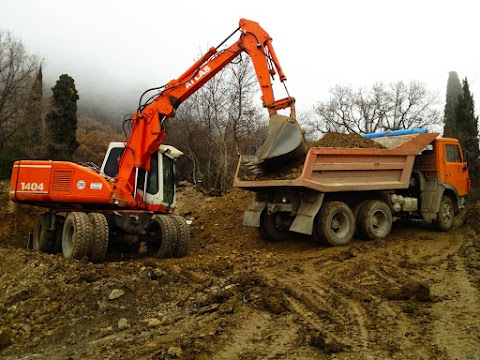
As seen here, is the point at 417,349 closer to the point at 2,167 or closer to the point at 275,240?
the point at 275,240

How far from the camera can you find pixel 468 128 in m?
31.3

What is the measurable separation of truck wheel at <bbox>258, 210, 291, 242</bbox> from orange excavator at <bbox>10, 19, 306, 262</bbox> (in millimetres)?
1298

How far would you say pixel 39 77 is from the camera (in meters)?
27.8

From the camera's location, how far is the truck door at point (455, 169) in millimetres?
10984

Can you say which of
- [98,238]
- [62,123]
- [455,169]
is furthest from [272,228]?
[62,123]

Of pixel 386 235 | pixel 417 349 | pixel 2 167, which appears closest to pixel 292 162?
pixel 386 235

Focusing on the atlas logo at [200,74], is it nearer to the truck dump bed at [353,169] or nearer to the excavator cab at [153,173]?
the excavator cab at [153,173]

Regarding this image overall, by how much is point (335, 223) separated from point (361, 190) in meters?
0.95

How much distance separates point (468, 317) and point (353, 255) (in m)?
3.41

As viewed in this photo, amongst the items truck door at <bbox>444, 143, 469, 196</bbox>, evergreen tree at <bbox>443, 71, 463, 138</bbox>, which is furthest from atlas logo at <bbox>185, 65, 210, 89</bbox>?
evergreen tree at <bbox>443, 71, 463, 138</bbox>

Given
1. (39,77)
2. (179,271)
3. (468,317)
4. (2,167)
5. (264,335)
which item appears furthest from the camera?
(39,77)

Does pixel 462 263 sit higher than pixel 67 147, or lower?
lower

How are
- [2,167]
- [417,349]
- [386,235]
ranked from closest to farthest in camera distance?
[417,349] → [386,235] → [2,167]

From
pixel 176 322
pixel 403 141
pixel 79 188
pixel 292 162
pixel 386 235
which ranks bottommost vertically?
pixel 176 322
